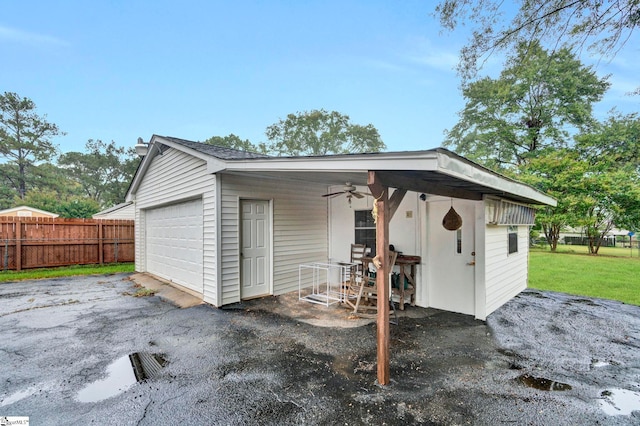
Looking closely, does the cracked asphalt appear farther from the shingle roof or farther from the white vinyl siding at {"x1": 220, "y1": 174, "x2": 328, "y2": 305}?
the shingle roof

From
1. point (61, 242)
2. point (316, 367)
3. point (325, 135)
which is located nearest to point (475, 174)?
point (316, 367)

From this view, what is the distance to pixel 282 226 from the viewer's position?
241 inches

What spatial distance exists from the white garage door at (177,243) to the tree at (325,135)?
17457 millimetres

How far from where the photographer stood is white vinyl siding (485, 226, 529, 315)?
15.5 feet

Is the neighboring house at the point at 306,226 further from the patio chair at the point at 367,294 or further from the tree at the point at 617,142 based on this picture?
the tree at the point at 617,142

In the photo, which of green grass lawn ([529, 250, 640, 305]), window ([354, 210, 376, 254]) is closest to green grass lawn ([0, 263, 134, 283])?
window ([354, 210, 376, 254])

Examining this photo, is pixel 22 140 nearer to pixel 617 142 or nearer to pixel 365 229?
pixel 365 229

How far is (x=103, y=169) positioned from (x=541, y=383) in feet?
114

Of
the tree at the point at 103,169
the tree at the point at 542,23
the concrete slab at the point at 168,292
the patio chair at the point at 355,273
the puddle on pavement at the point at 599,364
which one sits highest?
the tree at the point at 103,169

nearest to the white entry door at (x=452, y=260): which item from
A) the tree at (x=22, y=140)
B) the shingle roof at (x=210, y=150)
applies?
the shingle roof at (x=210, y=150)

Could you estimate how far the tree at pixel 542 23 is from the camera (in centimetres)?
377

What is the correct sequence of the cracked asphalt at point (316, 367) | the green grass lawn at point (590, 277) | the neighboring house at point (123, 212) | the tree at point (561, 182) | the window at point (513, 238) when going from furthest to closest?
the neighboring house at point (123, 212) → the tree at point (561, 182) → the green grass lawn at point (590, 277) → the window at point (513, 238) → the cracked asphalt at point (316, 367)

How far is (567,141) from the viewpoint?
626 inches

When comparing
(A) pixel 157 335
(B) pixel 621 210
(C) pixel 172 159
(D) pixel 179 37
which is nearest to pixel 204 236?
(A) pixel 157 335
